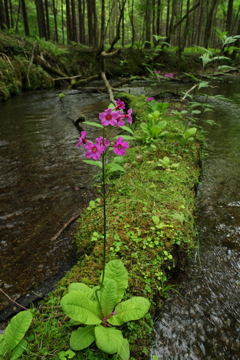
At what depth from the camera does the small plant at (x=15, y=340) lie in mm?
1164

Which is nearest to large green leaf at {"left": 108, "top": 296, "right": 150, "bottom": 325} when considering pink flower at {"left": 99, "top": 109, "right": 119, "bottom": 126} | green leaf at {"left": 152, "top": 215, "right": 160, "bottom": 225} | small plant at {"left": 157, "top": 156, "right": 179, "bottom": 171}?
green leaf at {"left": 152, "top": 215, "right": 160, "bottom": 225}

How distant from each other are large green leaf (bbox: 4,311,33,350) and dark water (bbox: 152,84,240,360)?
79 centimetres

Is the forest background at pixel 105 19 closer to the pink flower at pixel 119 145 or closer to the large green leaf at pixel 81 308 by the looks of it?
the pink flower at pixel 119 145

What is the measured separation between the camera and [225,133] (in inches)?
213

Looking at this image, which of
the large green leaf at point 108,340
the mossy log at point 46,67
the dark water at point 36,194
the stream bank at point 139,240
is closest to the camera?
the large green leaf at point 108,340

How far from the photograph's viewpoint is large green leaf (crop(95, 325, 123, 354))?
1096mm

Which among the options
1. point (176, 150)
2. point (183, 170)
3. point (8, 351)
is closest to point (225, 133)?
point (176, 150)

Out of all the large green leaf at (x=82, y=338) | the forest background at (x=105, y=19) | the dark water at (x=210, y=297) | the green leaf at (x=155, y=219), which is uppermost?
the forest background at (x=105, y=19)

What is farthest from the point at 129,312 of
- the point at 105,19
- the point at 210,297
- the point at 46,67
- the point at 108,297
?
the point at 105,19

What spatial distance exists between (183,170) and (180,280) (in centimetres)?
164

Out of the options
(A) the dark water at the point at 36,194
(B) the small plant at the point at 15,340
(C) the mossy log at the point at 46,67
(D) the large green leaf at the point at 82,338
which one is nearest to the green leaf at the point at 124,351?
(D) the large green leaf at the point at 82,338

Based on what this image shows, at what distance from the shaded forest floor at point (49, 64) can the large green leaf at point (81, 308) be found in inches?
250

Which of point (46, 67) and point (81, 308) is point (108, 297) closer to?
point (81, 308)

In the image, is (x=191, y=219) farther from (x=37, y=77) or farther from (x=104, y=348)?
(x=37, y=77)
